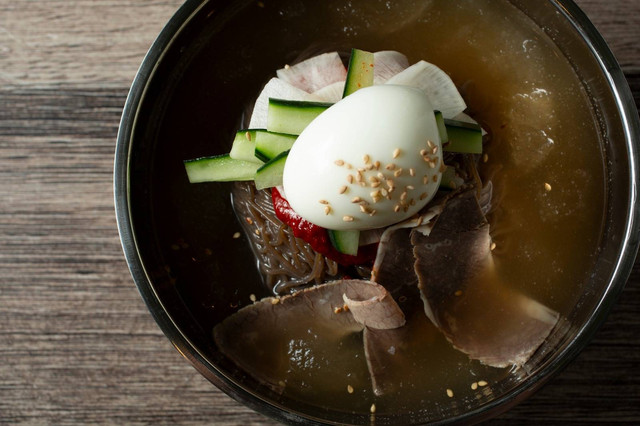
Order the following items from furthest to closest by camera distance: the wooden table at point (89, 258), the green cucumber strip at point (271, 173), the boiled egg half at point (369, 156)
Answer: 1. the wooden table at point (89, 258)
2. the green cucumber strip at point (271, 173)
3. the boiled egg half at point (369, 156)

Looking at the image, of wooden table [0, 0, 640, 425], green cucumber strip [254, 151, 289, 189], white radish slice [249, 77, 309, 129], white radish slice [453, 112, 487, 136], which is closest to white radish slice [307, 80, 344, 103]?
white radish slice [249, 77, 309, 129]

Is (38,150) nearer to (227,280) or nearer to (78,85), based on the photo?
(78,85)

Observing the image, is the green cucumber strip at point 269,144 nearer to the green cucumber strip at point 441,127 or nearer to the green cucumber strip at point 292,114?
the green cucumber strip at point 292,114

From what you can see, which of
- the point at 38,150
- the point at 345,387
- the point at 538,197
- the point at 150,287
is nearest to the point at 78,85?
the point at 38,150

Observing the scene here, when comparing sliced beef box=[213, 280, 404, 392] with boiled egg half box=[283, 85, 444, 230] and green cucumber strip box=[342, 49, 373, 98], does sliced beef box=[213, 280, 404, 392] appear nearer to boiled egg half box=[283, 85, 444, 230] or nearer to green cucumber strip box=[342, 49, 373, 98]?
boiled egg half box=[283, 85, 444, 230]

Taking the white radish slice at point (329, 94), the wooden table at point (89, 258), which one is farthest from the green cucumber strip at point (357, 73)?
the wooden table at point (89, 258)

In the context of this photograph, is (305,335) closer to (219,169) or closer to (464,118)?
(219,169)
